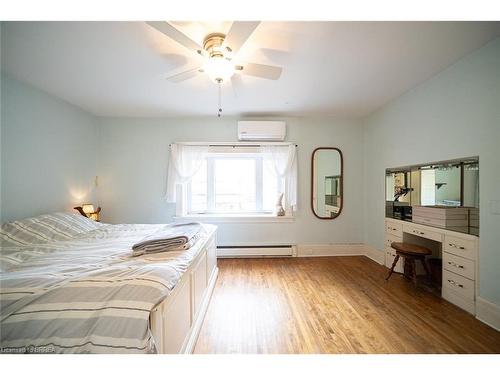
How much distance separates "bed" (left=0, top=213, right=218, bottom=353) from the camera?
0.81 metres

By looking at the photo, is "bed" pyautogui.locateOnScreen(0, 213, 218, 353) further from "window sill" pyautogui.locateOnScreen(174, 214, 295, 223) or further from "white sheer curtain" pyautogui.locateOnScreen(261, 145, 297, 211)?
"white sheer curtain" pyautogui.locateOnScreen(261, 145, 297, 211)

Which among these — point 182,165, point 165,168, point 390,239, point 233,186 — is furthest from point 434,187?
point 165,168

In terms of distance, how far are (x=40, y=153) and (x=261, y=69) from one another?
2783mm

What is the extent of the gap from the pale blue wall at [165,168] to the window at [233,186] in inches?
15.4

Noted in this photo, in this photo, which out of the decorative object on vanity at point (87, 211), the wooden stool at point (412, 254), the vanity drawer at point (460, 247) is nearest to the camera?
the vanity drawer at point (460, 247)

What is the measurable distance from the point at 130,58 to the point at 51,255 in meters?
1.76

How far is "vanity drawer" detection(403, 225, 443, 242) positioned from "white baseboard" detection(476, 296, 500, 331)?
560mm

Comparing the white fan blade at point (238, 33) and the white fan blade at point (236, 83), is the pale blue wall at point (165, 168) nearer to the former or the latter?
the white fan blade at point (236, 83)

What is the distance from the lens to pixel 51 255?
1.41m

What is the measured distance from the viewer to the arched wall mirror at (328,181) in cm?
Result: 343

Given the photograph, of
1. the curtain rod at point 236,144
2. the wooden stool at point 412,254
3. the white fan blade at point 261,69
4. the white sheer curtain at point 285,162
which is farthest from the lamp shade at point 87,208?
the wooden stool at point 412,254

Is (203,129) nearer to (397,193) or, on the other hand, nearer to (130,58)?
(130,58)

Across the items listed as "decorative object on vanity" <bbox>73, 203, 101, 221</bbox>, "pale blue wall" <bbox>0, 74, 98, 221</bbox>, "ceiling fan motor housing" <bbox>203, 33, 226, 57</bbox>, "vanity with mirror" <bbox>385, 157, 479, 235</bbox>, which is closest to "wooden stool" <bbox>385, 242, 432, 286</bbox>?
"vanity with mirror" <bbox>385, 157, 479, 235</bbox>

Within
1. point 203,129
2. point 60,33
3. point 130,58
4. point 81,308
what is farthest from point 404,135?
point 60,33
